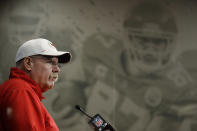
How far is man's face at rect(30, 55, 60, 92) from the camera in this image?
1464 millimetres

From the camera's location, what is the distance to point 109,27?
3.39 meters

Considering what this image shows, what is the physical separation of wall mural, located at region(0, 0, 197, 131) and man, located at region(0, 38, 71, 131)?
1.57m

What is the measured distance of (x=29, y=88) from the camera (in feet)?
4.13

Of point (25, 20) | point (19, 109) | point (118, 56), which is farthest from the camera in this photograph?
point (118, 56)

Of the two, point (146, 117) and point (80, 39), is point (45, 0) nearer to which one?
point (80, 39)

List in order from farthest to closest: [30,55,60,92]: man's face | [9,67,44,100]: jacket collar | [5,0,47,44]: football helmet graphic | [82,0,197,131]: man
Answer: [82,0,197,131]: man → [5,0,47,44]: football helmet graphic → [30,55,60,92]: man's face → [9,67,44,100]: jacket collar

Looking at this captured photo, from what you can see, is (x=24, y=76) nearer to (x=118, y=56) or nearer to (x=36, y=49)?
(x=36, y=49)

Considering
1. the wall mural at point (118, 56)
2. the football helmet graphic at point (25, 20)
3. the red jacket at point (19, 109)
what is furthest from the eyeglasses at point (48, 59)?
the football helmet graphic at point (25, 20)

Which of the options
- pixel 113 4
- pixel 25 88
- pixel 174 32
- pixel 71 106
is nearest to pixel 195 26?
pixel 174 32

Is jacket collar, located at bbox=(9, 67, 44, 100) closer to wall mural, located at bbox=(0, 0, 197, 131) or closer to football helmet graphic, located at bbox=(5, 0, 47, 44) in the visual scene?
wall mural, located at bbox=(0, 0, 197, 131)

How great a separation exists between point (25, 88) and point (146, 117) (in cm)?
239

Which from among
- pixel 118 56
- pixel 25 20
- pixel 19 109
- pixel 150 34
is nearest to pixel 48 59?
pixel 19 109

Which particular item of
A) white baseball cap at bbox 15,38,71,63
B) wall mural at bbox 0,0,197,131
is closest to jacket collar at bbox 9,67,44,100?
white baseball cap at bbox 15,38,71,63

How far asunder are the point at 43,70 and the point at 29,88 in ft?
0.82
